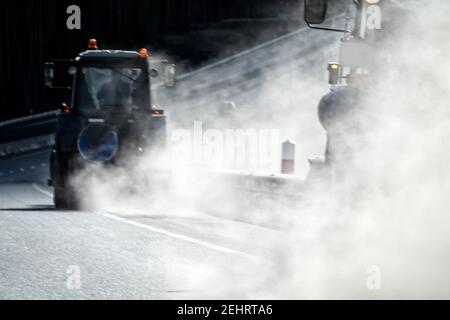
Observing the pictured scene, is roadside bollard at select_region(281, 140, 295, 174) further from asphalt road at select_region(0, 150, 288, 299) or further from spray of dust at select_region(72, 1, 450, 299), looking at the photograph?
spray of dust at select_region(72, 1, 450, 299)

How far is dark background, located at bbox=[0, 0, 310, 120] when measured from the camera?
52.9m

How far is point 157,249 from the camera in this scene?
1168 cm

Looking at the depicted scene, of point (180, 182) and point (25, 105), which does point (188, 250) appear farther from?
point (25, 105)

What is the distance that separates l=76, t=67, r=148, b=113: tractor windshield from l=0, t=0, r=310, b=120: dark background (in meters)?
31.7

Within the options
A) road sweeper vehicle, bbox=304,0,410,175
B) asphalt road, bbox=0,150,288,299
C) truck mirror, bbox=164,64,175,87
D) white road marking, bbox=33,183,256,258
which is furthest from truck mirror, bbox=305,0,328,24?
truck mirror, bbox=164,64,175,87

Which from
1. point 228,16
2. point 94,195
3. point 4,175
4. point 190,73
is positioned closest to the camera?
point 94,195

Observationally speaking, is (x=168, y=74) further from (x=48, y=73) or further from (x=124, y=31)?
(x=124, y=31)

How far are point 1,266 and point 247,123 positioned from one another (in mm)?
36383

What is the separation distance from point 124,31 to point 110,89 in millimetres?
36404

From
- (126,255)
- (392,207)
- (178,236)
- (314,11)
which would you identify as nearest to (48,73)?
(178,236)

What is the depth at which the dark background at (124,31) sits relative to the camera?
174 ft

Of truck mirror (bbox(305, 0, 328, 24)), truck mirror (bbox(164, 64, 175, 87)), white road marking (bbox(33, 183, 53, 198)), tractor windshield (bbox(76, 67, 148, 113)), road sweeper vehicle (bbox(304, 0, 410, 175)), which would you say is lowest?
white road marking (bbox(33, 183, 53, 198))

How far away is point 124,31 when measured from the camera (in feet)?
182
